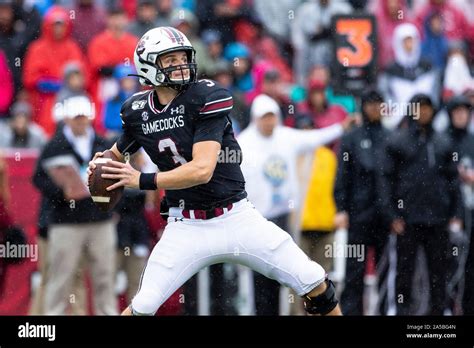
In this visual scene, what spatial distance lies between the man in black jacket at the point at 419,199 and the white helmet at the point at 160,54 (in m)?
2.53

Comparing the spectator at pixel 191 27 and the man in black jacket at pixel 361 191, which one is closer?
the man in black jacket at pixel 361 191

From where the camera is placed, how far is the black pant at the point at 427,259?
345 inches

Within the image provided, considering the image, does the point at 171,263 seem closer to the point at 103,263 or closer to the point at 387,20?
the point at 103,263

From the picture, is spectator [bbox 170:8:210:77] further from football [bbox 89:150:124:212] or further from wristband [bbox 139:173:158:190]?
wristband [bbox 139:173:158:190]

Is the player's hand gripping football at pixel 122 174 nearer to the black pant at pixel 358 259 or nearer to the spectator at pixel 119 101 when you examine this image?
the spectator at pixel 119 101

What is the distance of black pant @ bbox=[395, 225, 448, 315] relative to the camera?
8773 mm

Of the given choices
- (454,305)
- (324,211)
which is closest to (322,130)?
(324,211)

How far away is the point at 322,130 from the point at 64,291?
201 cm

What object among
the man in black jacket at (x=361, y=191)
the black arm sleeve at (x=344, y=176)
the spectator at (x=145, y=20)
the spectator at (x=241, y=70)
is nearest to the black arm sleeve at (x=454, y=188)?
the man in black jacket at (x=361, y=191)

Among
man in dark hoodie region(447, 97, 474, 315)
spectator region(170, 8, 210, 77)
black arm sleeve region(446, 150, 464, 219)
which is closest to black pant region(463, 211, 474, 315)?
man in dark hoodie region(447, 97, 474, 315)

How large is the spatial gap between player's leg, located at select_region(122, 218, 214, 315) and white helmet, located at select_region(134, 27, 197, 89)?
2.33ft

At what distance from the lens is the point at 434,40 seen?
10.2m

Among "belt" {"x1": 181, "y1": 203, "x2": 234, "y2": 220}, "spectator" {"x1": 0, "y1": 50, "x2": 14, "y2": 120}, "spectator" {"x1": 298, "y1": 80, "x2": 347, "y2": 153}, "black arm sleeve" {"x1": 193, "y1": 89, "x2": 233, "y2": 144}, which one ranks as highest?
"spectator" {"x1": 0, "y1": 50, "x2": 14, "y2": 120}

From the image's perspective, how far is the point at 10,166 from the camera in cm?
880
